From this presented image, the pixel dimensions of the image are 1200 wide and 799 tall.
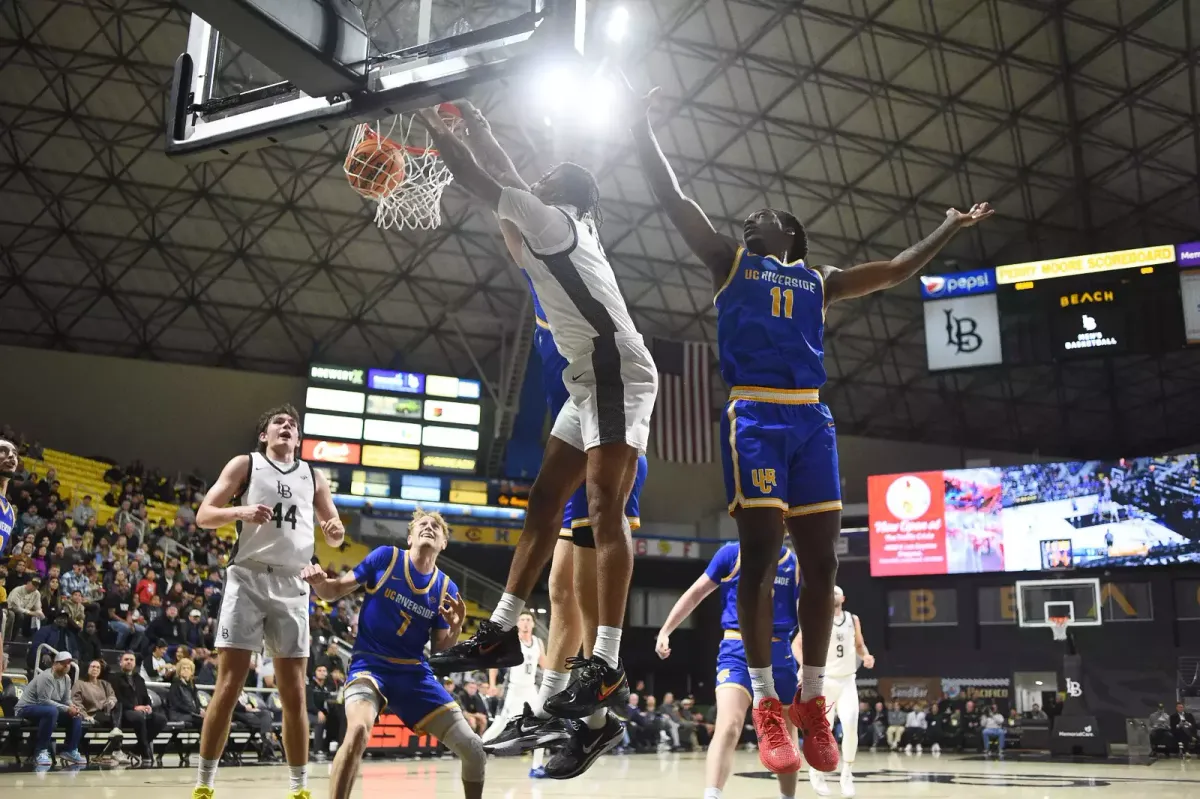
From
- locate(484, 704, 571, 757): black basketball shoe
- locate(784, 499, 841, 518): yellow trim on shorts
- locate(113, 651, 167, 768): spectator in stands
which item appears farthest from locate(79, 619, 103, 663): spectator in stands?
locate(784, 499, 841, 518): yellow trim on shorts

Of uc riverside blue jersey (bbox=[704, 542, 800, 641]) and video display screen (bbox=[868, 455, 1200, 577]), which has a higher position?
video display screen (bbox=[868, 455, 1200, 577])

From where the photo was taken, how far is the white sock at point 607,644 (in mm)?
4281

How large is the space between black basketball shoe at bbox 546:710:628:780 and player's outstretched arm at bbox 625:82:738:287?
205cm

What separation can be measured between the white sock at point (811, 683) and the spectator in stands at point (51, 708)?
9.84 metres

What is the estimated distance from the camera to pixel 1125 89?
22.8 m

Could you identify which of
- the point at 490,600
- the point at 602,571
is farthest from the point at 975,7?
the point at 602,571

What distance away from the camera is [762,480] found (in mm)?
4531

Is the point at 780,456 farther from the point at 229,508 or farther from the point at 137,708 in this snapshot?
the point at 137,708

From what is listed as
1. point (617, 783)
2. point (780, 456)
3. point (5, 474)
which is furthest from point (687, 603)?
point (617, 783)

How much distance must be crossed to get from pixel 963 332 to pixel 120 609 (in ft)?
50.2

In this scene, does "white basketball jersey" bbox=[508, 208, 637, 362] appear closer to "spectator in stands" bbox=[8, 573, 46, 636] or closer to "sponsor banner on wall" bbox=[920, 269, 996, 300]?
"spectator in stands" bbox=[8, 573, 46, 636]

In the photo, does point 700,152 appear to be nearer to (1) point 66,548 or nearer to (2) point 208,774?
(1) point 66,548

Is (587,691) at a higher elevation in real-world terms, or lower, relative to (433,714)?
higher

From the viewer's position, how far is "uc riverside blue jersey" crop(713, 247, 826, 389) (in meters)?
4.74
